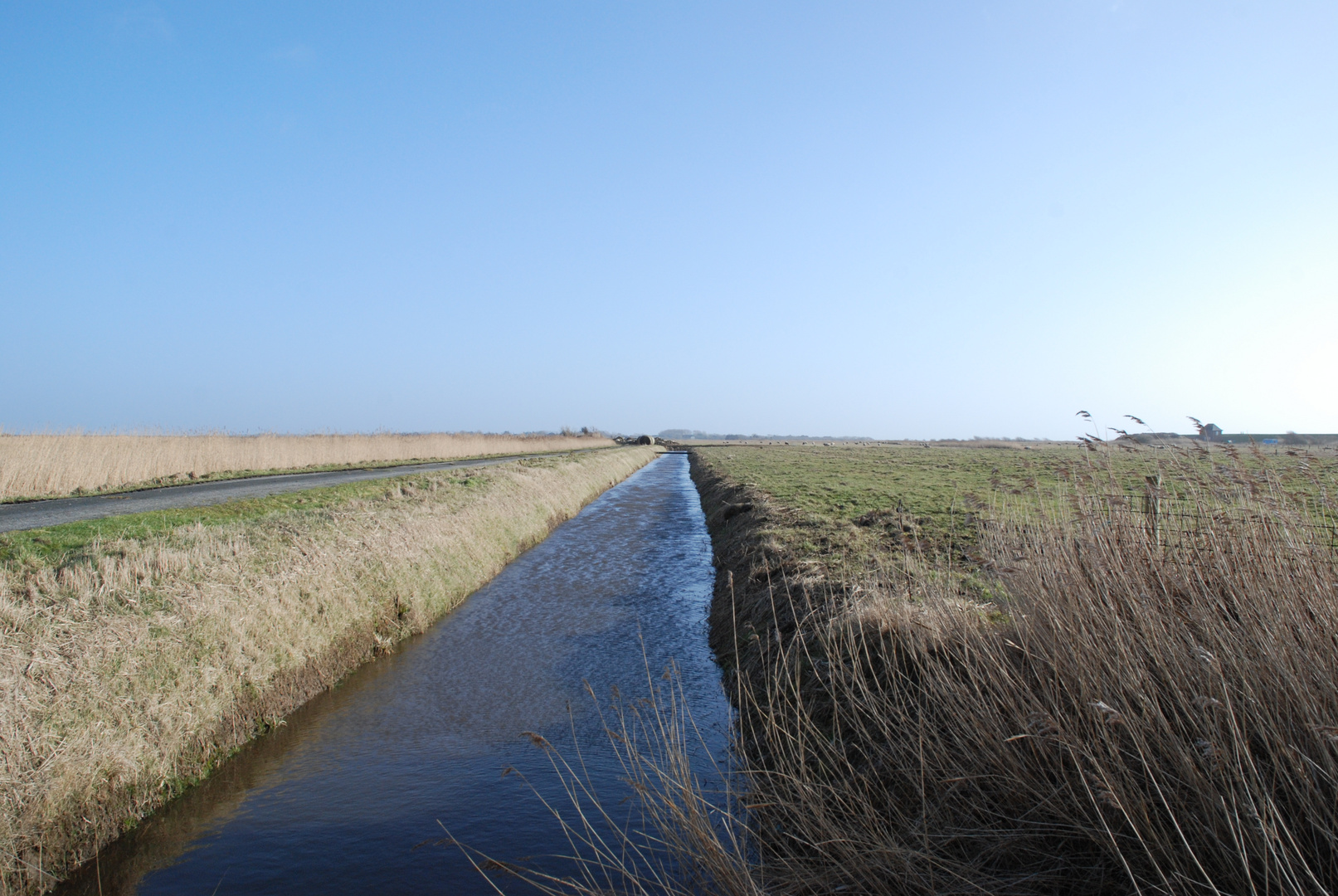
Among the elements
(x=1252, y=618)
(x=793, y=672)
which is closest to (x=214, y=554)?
(x=793, y=672)

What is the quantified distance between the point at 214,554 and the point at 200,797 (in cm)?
428

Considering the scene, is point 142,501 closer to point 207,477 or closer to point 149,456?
point 149,456

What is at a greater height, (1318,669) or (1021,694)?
(1318,669)

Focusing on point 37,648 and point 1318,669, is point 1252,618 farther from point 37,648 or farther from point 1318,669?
point 37,648

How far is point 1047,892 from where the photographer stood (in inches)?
152

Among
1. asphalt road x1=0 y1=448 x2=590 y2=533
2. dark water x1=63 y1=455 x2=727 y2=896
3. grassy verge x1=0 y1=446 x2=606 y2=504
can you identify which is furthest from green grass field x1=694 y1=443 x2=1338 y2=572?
grassy verge x1=0 y1=446 x2=606 y2=504

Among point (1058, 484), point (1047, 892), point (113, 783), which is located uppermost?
point (1058, 484)

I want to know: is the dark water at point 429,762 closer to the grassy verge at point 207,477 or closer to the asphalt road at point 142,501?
the asphalt road at point 142,501

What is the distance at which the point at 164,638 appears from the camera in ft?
23.6

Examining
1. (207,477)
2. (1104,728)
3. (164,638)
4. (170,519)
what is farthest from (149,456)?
(1104,728)

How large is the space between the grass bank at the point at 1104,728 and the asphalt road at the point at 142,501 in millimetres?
17262

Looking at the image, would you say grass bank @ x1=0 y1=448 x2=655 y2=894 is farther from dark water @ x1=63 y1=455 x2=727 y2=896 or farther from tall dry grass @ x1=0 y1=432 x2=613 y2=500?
tall dry grass @ x1=0 y1=432 x2=613 y2=500

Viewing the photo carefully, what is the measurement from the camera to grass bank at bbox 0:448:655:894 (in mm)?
5480

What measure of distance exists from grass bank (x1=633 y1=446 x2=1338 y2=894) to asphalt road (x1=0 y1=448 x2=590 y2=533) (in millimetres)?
17262
